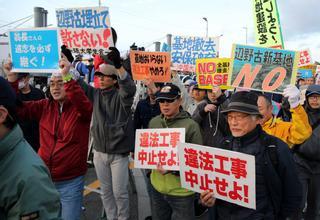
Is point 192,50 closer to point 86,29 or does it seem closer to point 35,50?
point 86,29

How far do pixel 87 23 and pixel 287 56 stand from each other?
2.46 meters

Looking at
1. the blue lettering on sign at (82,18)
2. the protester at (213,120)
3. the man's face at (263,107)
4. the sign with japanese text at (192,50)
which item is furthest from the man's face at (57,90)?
the sign with japanese text at (192,50)

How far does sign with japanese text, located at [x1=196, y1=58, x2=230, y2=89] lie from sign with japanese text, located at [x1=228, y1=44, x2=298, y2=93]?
0.73 m

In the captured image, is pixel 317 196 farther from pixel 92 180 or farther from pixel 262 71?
pixel 92 180

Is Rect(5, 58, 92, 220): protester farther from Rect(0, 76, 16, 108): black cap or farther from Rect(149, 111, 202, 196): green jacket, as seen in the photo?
Rect(0, 76, 16, 108): black cap

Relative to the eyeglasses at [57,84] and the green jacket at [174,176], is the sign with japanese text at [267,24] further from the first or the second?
the eyeglasses at [57,84]

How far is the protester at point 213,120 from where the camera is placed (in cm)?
374

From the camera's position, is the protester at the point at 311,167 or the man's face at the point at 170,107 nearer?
the man's face at the point at 170,107

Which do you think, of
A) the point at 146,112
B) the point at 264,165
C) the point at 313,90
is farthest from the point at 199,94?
the point at 264,165

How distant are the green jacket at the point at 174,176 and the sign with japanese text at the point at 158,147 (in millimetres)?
123

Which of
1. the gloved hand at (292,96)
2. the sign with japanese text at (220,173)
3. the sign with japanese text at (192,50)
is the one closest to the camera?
the sign with japanese text at (220,173)

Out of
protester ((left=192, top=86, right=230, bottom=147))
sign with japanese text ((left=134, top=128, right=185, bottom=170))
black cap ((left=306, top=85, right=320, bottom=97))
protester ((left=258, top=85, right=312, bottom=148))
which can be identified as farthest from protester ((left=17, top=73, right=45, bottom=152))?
black cap ((left=306, top=85, right=320, bottom=97))

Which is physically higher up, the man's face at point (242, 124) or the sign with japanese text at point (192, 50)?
the sign with japanese text at point (192, 50)

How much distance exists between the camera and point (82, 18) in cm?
416
